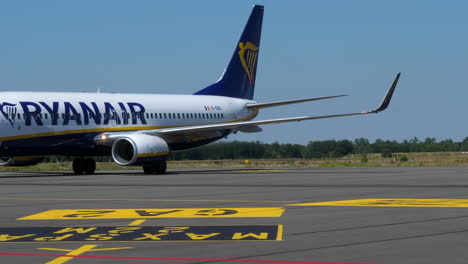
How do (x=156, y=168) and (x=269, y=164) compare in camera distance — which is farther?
(x=269, y=164)

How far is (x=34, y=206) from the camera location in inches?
673

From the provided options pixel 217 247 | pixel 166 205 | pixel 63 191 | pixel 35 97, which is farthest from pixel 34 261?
pixel 35 97

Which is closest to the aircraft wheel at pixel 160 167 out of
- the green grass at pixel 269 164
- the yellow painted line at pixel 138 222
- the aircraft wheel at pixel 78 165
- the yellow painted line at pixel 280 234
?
the aircraft wheel at pixel 78 165

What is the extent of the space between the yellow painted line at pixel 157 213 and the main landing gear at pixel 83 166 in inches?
932

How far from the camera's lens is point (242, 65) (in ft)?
152

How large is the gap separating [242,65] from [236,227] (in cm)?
3409

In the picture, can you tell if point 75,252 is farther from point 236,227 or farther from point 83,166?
point 83,166

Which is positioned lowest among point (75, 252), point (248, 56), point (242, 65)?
point (75, 252)

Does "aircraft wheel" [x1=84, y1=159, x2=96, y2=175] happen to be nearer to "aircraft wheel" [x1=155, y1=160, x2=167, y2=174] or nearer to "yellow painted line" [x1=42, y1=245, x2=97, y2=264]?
"aircraft wheel" [x1=155, y1=160, x2=167, y2=174]

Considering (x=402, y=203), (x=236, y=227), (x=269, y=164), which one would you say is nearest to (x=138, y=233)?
(x=236, y=227)

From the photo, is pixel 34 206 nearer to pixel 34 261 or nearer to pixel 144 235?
pixel 144 235

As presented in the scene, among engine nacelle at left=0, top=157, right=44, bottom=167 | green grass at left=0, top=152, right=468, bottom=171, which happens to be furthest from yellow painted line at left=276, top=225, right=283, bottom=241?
green grass at left=0, top=152, right=468, bottom=171

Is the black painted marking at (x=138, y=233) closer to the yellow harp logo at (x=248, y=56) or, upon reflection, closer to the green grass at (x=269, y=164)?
the yellow harp logo at (x=248, y=56)

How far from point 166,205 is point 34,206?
2685mm
